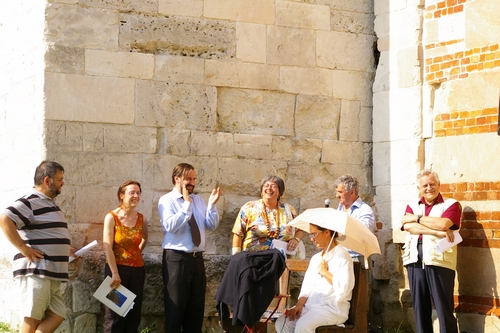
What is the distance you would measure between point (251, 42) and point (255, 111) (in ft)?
2.35

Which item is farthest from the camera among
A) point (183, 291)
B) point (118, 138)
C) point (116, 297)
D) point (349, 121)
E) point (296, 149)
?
point (349, 121)

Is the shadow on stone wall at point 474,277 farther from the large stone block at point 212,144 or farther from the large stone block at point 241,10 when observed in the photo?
the large stone block at point 241,10

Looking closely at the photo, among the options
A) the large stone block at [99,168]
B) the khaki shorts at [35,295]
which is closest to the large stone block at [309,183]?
the large stone block at [99,168]

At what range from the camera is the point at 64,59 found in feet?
24.9

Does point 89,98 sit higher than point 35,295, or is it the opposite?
point 89,98

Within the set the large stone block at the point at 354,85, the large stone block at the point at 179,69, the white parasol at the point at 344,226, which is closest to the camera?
the white parasol at the point at 344,226

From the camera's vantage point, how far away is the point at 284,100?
27.7 feet

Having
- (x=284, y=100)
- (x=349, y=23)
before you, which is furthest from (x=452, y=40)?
(x=284, y=100)

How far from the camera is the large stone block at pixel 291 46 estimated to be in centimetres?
837

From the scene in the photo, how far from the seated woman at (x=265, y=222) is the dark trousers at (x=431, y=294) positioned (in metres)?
1.17

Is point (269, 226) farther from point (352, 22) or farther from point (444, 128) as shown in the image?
point (352, 22)

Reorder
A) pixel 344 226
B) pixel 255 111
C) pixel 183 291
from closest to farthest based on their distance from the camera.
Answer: pixel 344 226 → pixel 183 291 → pixel 255 111

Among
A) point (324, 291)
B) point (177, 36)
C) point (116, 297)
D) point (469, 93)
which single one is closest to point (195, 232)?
point (116, 297)

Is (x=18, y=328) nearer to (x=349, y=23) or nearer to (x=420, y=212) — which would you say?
(x=420, y=212)
